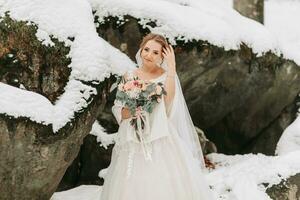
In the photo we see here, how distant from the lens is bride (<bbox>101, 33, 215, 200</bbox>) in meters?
4.54

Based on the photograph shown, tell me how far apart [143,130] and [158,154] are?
0.27m

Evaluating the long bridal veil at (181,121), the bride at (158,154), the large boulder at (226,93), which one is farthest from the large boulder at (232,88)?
the bride at (158,154)

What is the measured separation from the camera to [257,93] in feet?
29.0

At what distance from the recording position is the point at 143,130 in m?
4.67

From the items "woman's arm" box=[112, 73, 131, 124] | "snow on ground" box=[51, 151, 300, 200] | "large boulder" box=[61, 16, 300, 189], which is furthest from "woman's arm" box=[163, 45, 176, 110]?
"large boulder" box=[61, 16, 300, 189]

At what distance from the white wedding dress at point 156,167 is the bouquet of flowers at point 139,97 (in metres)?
0.08

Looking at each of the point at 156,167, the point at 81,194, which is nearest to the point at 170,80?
the point at 156,167

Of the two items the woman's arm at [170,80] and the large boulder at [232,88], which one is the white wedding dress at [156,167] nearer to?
the woman's arm at [170,80]

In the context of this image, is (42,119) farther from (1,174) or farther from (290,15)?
(290,15)

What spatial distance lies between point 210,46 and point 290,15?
41.4 ft

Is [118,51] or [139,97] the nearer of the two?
[139,97]

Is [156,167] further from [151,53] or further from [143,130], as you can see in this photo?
[151,53]

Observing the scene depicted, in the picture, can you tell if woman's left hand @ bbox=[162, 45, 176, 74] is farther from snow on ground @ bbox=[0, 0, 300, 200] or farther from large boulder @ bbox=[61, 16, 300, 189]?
large boulder @ bbox=[61, 16, 300, 189]

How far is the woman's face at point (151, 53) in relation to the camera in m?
4.71
